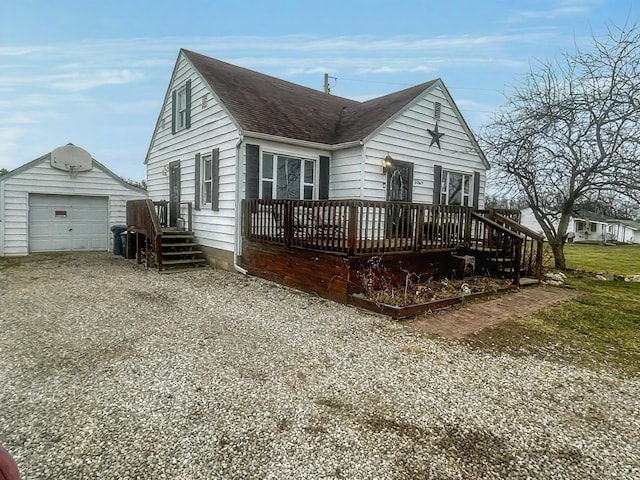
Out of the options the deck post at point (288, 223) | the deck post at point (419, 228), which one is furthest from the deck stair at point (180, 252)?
the deck post at point (419, 228)

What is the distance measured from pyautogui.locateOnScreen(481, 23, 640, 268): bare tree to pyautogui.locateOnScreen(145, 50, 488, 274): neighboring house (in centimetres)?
133

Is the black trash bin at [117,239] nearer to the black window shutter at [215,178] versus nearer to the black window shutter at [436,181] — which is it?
the black window shutter at [215,178]

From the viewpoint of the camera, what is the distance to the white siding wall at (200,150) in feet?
30.8

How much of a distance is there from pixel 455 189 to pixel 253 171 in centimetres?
686

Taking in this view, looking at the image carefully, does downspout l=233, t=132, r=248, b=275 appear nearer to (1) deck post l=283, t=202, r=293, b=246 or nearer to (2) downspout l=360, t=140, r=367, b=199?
(1) deck post l=283, t=202, r=293, b=246

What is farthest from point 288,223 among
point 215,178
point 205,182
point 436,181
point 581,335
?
point 436,181

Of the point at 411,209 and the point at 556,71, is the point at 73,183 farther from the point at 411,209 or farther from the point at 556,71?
the point at 556,71

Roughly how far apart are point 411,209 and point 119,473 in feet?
20.9

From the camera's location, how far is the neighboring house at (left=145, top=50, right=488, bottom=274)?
9344mm

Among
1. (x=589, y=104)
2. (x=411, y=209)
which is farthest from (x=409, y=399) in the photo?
(x=589, y=104)

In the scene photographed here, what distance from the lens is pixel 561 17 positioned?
33.8 ft

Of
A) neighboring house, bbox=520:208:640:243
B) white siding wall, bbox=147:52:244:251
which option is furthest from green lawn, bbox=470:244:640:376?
neighboring house, bbox=520:208:640:243

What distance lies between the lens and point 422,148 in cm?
1066

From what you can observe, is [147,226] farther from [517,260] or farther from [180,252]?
[517,260]
